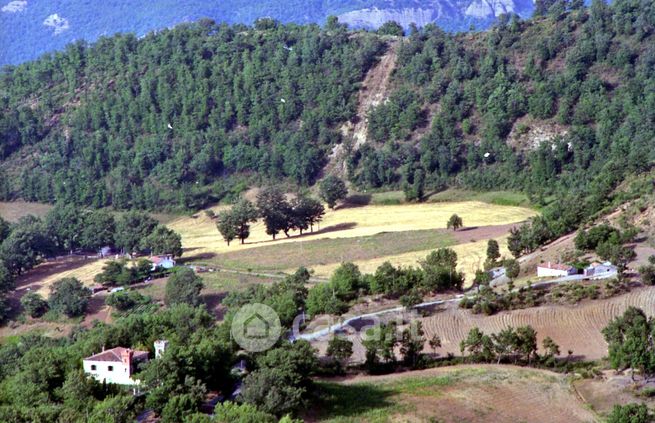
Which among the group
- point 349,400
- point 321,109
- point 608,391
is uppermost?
point 321,109

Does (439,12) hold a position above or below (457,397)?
above

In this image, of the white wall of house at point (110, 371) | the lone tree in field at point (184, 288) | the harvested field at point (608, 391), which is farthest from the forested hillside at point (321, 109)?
the white wall of house at point (110, 371)

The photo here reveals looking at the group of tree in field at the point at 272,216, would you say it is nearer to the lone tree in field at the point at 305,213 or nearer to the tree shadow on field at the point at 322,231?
the lone tree in field at the point at 305,213

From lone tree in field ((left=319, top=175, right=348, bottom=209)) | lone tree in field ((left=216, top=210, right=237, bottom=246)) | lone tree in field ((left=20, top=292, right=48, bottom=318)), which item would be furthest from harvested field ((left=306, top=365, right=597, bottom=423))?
lone tree in field ((left=319, top=175, right=348, bottom=209))

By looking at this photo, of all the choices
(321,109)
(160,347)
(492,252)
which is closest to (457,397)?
(160,347)

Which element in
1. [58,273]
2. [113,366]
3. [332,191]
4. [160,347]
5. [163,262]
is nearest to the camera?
[113,366]

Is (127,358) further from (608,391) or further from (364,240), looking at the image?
(364,240)
